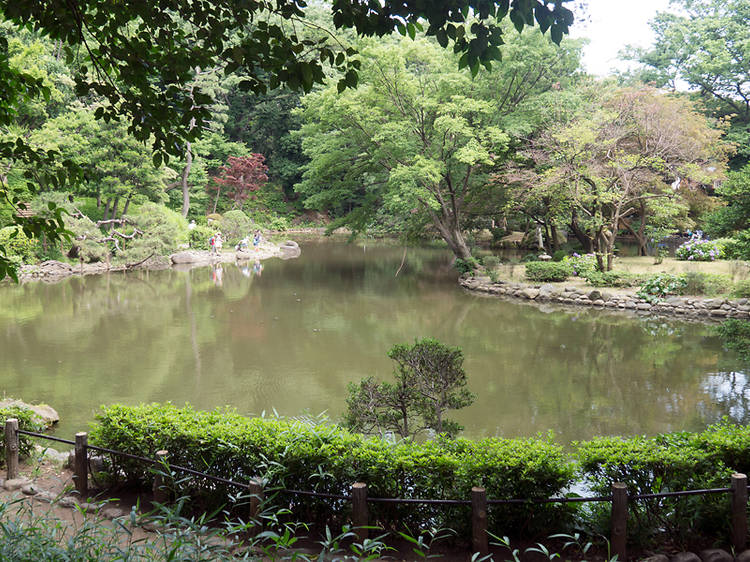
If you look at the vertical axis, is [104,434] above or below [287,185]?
below

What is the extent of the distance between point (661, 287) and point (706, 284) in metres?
0.90

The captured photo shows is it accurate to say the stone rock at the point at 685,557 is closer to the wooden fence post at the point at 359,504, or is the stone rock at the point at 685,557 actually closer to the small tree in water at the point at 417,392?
the wooden fence post at the point at 359,504

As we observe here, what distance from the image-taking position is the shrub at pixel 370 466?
10.9 feet

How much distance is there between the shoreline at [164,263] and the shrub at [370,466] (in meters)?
14.9

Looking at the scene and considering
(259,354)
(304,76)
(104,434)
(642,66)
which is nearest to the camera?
(304,76)

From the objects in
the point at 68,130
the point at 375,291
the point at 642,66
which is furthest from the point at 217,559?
the point at 642,66

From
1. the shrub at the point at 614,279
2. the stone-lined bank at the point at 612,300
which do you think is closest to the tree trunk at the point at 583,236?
the shrub at the point at 614,279

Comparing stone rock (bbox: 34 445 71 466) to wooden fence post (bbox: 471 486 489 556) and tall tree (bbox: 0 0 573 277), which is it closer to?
tall tree (bbox: 0 0 573 277)

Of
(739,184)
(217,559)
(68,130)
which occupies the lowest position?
(217,559)

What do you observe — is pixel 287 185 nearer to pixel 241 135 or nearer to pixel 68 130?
pixel 241 135

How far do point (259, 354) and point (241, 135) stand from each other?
94.3 feet

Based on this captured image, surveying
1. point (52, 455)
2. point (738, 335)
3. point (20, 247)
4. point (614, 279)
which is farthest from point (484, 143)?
point (20, 247)

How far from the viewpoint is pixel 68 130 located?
20.1 m

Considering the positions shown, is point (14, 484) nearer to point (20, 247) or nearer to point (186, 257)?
point (20, 247)
